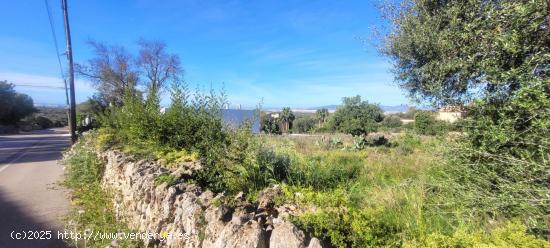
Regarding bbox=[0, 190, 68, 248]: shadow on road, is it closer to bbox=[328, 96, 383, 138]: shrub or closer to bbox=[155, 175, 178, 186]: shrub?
bbox=[155, 175, 178, 186]: shrub

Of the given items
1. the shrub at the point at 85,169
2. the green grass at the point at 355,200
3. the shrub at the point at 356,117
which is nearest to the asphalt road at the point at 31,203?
the shrub at the point at 85,169

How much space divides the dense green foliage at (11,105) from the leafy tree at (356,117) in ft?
139

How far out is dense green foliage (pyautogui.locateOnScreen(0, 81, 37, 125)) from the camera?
4066 centimetres

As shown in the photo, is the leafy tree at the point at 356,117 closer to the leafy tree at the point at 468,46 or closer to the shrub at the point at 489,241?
the leafy tree at the point at 468,46

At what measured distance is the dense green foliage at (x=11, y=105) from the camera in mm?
40656

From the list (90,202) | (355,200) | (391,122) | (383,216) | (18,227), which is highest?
(383,216)

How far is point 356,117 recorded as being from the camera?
21.6 m

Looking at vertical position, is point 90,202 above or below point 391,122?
below

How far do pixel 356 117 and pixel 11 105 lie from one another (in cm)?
4466

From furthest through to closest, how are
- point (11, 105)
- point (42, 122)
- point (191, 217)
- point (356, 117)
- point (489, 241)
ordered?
point (42, 122), point (11, 105), point (356, 117), point (191, 217), point (489, 241)

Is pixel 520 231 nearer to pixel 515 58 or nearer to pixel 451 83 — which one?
pixel 515 58

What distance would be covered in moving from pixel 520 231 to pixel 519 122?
178 cm

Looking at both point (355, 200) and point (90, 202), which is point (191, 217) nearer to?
point (355, 200)

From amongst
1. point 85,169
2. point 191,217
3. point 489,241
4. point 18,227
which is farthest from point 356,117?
point 489,241
